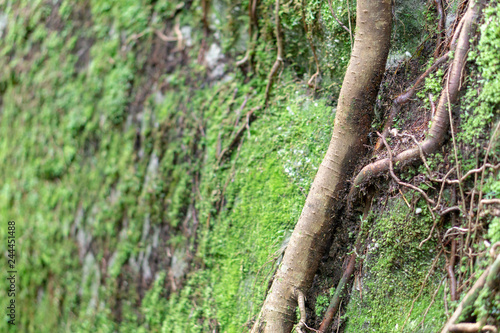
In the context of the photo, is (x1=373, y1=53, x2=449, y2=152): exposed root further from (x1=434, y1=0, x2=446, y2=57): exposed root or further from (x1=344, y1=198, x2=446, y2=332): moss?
(x1=344, y1=198, x2=446, y2=332): moss

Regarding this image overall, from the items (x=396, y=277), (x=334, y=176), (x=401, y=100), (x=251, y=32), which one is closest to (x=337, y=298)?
(x=396, y=277)

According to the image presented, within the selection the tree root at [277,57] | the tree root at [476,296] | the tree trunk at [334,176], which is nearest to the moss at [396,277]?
the tree root at [476,296]

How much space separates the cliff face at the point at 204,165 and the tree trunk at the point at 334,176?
111 millimetres

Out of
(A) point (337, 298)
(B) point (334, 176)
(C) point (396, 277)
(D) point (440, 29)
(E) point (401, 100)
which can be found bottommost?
(A) point (337, 298)

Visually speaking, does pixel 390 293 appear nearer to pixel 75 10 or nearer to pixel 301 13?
pixel 301 13

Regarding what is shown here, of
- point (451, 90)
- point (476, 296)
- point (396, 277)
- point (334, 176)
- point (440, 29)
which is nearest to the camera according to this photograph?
point (476, 296)

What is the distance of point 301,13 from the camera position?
2.69 meters

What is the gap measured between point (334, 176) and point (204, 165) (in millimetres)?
1413

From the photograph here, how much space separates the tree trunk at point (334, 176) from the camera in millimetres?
2053

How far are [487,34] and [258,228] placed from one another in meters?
1.68

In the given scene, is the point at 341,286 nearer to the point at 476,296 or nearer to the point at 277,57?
the point at 476,296

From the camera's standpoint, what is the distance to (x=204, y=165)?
3236mm

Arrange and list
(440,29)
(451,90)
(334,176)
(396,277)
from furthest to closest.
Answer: (334,176), (440,29), (396,277), (451,90)

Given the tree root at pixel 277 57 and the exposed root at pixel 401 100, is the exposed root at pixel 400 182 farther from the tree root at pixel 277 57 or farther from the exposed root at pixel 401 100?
the tree root at pixel 277 57
